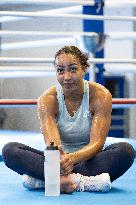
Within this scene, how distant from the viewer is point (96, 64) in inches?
128

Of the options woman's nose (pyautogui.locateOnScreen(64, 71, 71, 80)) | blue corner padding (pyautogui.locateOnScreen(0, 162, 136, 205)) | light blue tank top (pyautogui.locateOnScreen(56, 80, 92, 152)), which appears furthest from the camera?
light blue tank top (pyautogui.locateOnScreen(56, 80, 92, 152))

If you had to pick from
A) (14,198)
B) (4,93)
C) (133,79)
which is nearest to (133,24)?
(133,79)

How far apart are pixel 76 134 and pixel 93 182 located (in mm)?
221

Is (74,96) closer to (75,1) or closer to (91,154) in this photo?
(91,154)

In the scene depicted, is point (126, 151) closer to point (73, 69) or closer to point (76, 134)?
point (76, 134)

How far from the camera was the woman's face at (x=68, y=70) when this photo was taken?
6.33ft

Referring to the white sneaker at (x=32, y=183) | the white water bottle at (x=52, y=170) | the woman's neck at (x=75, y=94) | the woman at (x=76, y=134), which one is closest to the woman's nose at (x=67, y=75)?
the woman at (x=76, y=134)

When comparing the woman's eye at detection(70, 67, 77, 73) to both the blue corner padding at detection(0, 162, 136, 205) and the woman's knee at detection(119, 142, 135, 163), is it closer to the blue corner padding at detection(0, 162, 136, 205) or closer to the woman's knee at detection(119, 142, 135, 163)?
the woman's knee at detection(119, 142, 135, 163)

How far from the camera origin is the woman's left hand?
71.4 inches

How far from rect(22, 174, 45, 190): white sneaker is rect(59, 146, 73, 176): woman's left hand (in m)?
0.16

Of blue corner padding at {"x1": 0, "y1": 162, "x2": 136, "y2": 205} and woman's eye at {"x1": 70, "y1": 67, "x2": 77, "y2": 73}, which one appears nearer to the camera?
blue corner padding at {"x1": 0, "y1": 162, "x2": 136, "y2": 205}

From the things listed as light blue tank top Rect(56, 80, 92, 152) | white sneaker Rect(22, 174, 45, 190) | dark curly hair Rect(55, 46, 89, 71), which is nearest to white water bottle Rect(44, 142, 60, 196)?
white sneaker Rect(22, 174, 45, 190)

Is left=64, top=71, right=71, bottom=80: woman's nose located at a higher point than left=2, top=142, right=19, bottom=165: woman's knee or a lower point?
higher

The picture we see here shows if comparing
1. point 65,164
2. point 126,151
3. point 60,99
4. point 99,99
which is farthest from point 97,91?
point 65,164
